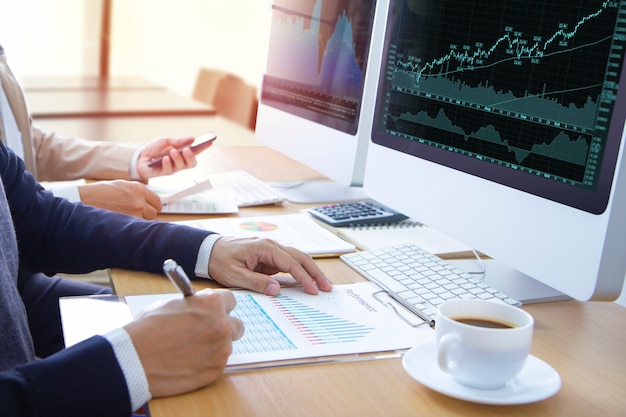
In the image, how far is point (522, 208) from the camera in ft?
3.05

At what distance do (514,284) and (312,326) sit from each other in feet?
1.11

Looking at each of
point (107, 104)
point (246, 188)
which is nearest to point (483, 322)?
point (246, 188)

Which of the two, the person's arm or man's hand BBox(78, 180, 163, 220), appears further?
the person's arm

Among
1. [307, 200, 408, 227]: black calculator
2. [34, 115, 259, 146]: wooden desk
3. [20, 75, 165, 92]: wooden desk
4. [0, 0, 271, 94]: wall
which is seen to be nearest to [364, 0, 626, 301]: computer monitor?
[307, 200, 408, 227]: black calculator

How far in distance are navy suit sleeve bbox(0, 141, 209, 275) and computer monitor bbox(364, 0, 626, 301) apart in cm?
36

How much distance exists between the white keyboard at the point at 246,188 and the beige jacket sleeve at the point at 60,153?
210 millimetres

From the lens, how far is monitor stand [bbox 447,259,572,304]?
1.01 m

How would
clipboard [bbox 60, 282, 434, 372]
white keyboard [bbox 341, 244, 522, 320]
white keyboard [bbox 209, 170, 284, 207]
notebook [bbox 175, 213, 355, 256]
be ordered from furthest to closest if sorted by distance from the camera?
1. white keyboard [bbox 209, 170, 284, 207]
2. notebook [bbox 175, 213, 355, 256]
3. white keyboard [bbox 341, 244, 522, 320]
4. clipboard [bbox 60, 282, 434, 372]

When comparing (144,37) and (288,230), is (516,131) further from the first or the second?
(144,37)

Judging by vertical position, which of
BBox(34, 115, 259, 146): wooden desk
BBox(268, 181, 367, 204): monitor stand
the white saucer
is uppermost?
BBox(268, 181, 367, 204): monitor stand

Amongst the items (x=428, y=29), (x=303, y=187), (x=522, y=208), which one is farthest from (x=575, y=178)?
(x=303, y=187)

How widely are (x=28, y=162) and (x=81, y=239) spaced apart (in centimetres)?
62

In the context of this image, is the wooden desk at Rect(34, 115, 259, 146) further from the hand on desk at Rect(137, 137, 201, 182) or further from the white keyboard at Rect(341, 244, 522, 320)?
the white keyboard at Rect(341, 244, 522, 320)

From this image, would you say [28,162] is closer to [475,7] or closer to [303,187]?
[303,187]
